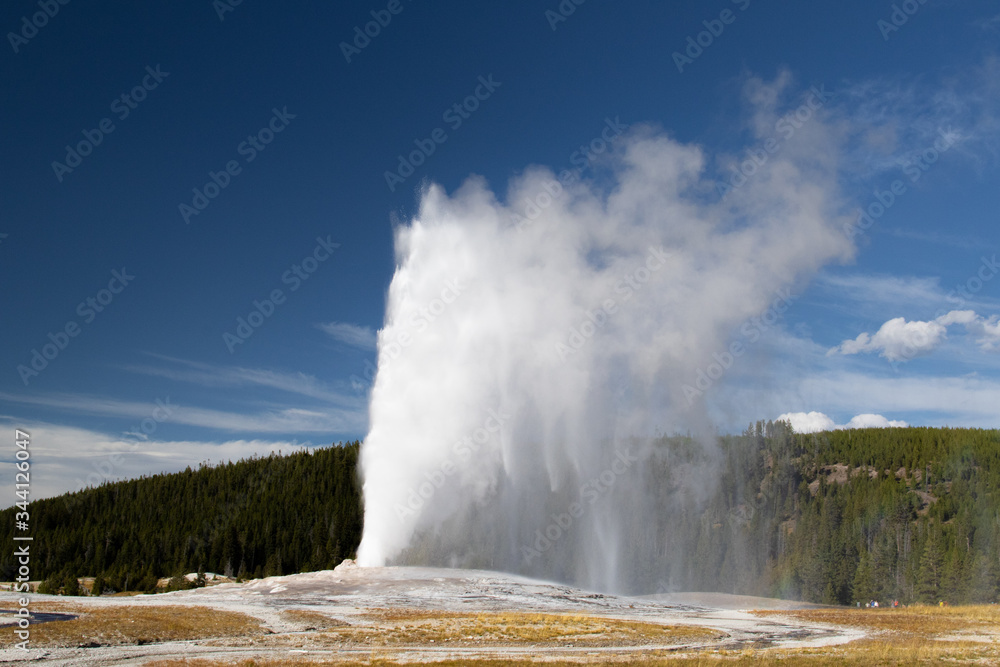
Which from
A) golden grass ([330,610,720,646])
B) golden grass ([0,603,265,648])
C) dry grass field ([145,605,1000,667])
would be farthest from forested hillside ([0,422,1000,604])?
golden grass ([0,603,265,648])

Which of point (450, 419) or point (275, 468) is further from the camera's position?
point (275, 468)

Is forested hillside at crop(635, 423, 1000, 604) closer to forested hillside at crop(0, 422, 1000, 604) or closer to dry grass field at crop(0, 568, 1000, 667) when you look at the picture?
forested hillside at crop(0, 422, 1000, 604)

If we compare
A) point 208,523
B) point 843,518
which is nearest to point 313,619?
point 208,523

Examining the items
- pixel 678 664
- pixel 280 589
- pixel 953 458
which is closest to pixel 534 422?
pixel 280 589

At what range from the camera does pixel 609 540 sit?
68000mm

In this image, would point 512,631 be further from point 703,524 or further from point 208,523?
point 208,523

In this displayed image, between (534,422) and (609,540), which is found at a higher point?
(534,422)

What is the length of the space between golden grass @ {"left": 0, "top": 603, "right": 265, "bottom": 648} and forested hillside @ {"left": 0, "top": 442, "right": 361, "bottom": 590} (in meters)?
53.1

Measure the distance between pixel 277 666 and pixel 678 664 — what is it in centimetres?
1152

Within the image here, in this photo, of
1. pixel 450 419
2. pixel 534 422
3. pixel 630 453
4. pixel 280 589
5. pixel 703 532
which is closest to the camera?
pixel 280 589

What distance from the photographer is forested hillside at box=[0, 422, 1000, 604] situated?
90.8 meters

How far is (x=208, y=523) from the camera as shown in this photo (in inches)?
4281

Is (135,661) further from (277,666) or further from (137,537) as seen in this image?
(137,537)

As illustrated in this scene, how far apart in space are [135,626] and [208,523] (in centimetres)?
8883
